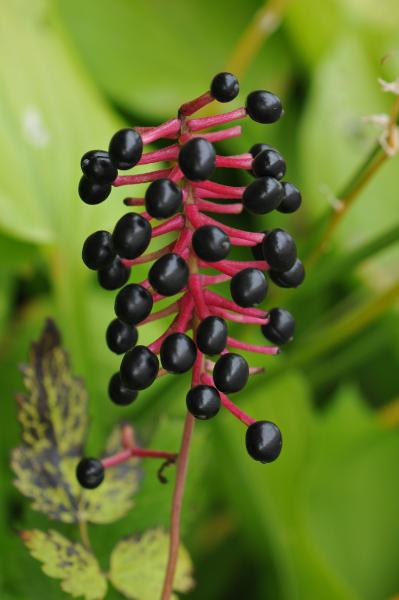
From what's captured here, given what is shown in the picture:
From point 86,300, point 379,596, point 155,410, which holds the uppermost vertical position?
point 86,300

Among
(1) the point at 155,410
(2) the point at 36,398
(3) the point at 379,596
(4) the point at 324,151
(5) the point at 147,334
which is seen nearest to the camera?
(2) the point at 36,398

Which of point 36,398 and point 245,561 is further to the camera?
point 245,561

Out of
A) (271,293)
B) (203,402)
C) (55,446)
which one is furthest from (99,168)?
(271,293)

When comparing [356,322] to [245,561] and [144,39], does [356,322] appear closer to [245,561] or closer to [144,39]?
[245,561]

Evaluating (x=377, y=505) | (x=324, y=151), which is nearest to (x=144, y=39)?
(x=324, y=151)

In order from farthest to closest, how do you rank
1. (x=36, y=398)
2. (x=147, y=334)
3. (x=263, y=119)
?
(x=147, y=334), (x=36, y=398), (x=263, y=119)

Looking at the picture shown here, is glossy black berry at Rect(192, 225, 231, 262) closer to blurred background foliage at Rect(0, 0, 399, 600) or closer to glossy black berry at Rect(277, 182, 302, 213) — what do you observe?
glossy black berry at Rect(277, 182, 302, 213)

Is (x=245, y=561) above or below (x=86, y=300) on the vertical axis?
below

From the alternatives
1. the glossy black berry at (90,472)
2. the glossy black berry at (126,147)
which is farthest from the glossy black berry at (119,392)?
the glossy black berry at (126,147)
